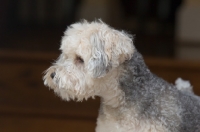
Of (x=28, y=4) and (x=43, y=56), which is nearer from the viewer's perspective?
(x=43, y=56)

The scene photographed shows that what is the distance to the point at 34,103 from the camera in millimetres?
2611

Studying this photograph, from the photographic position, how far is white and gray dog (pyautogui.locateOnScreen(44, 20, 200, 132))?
4.13 feet

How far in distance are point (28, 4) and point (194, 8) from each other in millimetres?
1270

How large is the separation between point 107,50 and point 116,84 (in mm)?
125

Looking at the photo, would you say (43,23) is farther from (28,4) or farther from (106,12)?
(106,12)

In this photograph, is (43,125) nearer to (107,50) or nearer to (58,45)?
(58,45)

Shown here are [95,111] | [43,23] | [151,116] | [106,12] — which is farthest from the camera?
[43,23]

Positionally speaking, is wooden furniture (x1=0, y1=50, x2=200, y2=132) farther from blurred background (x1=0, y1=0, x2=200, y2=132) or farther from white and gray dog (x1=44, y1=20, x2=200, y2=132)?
white and gray dog (x1=44, y1=20, x2=200, y2=132)

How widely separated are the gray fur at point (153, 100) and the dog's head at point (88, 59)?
50mm

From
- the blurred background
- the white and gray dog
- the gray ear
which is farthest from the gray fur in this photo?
the blurred background

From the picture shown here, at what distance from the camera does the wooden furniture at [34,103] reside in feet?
8.44

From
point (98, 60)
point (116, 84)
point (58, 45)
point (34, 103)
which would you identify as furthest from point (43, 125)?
point (98, 60)

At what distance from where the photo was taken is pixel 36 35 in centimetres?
341

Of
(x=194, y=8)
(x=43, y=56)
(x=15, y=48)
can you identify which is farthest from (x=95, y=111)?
(x=194, y=8)
